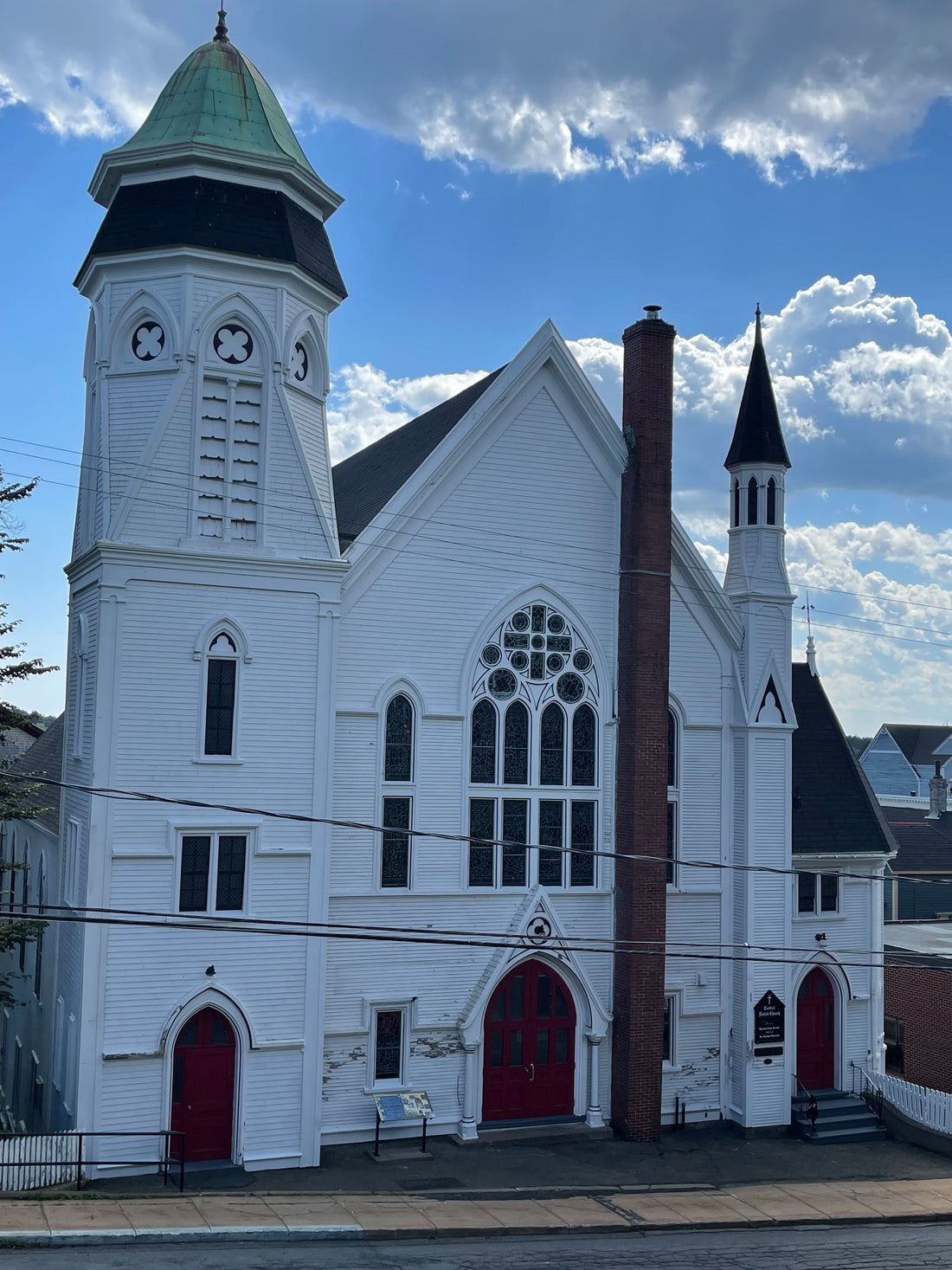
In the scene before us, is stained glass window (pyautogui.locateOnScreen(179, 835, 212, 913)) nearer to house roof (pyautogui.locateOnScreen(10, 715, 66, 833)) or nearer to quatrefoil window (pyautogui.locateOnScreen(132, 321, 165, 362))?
house roof (pyautogui.locateOnScreen(10, 715, 66, 833))

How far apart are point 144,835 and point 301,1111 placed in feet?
17.6

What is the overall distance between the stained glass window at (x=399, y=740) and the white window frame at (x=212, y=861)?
3.04m

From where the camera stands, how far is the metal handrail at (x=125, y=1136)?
1797 cm

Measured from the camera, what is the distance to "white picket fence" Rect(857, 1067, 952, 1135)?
77.5 feet

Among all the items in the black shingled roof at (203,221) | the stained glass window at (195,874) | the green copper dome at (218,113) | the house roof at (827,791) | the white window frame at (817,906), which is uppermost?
the green copper dome at (218,113)

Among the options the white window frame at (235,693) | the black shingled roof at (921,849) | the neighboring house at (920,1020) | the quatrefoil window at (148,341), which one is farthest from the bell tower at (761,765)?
the black shingled roof at (921,849)

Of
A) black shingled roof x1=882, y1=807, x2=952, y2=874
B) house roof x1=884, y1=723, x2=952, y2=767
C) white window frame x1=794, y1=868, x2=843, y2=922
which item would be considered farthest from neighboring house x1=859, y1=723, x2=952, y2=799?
white window frame x1=794, y1=868, x2=843, y2=922

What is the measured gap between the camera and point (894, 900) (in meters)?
44.9

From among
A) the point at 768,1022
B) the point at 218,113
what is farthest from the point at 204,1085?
the point at 218,113

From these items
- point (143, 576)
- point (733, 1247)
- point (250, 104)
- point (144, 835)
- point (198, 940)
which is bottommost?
point (733, 1247)

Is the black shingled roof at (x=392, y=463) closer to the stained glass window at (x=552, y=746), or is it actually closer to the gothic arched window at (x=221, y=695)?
the gothic arched window at (x=221, y=695)

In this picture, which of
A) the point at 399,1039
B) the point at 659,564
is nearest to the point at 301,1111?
the point at 399,1039

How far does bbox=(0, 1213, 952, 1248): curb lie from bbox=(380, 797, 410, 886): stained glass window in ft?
21.3

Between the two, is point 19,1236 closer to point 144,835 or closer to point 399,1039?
point 144,835
